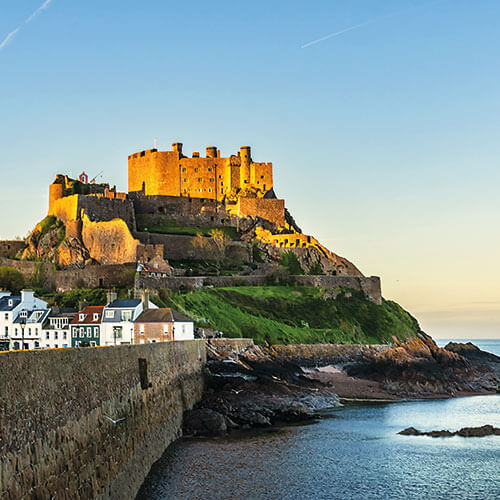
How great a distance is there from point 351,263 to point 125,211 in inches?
1278

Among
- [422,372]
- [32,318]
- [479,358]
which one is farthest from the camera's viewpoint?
[479,358]

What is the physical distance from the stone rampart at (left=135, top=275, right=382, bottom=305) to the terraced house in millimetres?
13681

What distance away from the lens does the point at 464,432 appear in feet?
135

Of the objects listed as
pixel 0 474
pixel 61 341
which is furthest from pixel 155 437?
pixel 61 341

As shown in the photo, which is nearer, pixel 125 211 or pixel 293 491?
pixel 293 491

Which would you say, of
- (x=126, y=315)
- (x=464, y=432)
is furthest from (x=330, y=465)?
(x=126, y=315)

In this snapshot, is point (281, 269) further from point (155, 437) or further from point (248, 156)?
point (155, 437)

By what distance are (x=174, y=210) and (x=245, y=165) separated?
14.4 metres

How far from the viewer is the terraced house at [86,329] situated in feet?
166

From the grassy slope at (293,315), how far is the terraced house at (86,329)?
12.0m

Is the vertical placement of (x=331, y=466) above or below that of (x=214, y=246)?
below

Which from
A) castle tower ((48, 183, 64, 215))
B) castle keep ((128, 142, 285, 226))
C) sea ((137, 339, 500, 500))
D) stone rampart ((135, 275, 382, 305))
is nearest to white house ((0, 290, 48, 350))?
stone rampart ((135, 275, 382, 305))

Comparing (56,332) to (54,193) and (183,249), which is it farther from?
(54,193)

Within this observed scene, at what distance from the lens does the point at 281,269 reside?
85.4 m
